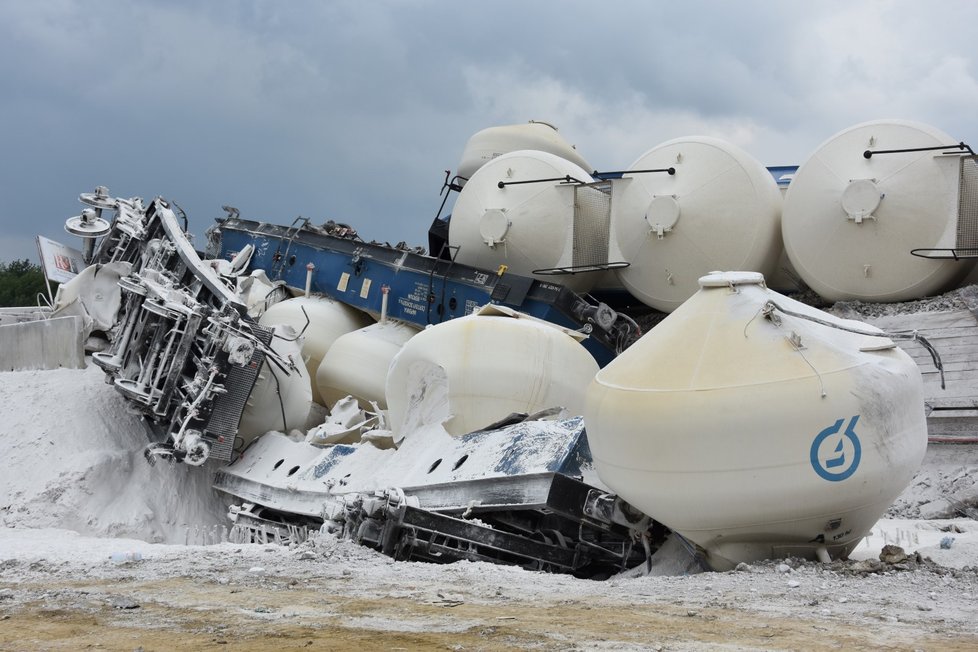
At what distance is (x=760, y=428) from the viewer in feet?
22.8

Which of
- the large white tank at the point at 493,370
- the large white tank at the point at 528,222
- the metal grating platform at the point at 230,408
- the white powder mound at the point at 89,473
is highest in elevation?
the large white tank at the point at 528,222

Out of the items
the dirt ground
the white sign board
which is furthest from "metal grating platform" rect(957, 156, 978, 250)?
the white sign board

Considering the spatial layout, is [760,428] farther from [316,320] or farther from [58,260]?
[58,260]

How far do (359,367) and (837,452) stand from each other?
10246mm

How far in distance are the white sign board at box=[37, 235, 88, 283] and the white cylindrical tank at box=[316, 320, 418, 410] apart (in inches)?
200

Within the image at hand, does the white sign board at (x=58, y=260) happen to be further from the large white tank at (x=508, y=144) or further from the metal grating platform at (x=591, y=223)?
the metal grating platform at (x=591, y=223)

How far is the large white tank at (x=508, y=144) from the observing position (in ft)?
73.6

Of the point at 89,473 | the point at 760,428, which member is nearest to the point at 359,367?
the point at 89,473

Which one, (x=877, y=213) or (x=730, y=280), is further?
(x=877, y=213)

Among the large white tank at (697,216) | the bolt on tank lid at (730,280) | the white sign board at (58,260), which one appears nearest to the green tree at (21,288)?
the white sign board at (58,260)

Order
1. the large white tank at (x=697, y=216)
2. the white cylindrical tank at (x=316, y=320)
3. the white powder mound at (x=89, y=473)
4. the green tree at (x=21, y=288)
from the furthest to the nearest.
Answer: the green tree at (x=21, y=288) → the white cylindrical tank at (x=316, y=320) → the large white tank at (x=697, y=216) → the white powder mound at (x=89, y=473)

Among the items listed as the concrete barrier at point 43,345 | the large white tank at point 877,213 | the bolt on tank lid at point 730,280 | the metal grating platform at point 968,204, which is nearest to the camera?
the bolt on tank lid at point 730,280

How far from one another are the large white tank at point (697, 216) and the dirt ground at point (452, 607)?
888 centimetres

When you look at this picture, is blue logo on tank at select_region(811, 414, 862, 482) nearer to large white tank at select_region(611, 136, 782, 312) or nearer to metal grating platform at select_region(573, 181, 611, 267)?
large white tank at select_region(611, 136, 782, 312)
